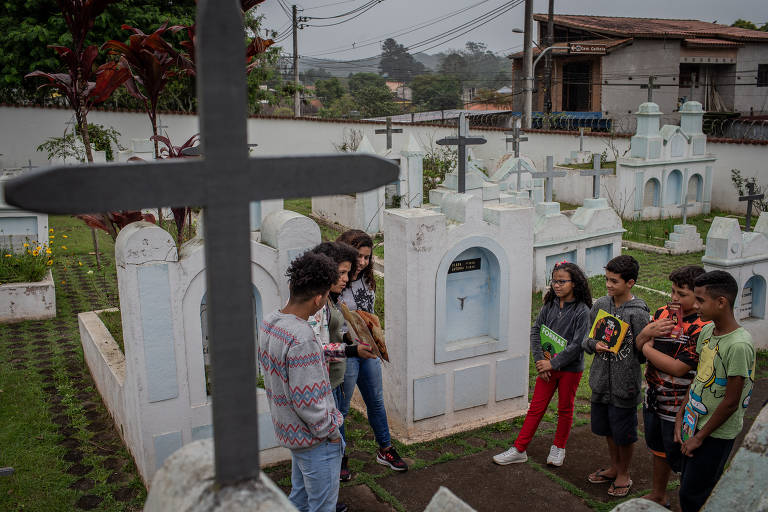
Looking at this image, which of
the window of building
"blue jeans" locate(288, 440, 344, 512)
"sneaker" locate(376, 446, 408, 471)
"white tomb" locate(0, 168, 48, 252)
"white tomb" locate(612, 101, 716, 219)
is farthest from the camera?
the window of building

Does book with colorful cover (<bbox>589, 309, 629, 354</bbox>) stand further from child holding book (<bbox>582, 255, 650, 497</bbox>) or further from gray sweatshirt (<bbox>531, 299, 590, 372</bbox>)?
gray sweatshirt (<bbox>531, 299, 590, 372</bbox>)

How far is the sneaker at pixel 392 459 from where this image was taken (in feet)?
16.8

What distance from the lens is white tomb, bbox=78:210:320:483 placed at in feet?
14.9

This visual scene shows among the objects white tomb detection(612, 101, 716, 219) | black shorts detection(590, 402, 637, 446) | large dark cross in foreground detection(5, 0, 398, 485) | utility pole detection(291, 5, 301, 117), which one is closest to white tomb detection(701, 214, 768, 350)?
black shorts detection(590, 402, 637, 446)

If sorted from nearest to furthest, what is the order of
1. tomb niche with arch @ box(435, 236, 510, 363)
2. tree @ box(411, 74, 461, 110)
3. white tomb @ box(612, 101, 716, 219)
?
tomb niche with arch @ box(435, 236, 510, 363), white tomb @ box(612, 101, 716, 219), tree @ box(411, 74, 461, 110)

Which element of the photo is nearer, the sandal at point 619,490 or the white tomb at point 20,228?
the sandal at point 619,490

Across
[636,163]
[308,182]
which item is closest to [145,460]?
[308,182]

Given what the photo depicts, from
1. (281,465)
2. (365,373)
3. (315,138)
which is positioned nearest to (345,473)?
(281,465)

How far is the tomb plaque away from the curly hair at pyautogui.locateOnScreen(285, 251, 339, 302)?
251 cm

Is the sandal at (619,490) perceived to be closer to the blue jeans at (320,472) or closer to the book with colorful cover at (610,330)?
the book with colorful cover at (610,330)

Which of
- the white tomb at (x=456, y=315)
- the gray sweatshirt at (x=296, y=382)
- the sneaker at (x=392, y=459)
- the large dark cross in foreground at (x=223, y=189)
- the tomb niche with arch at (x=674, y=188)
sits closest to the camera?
the large dark cross in foreground at (x=223, y=189)

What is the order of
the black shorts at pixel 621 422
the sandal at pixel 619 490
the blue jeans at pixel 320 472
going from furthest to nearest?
the sandal at pixel 619 490
the black shorts at pixel 621 422
the blue jeans at pixel 320 472

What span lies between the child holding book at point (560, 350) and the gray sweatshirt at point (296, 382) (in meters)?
2.06

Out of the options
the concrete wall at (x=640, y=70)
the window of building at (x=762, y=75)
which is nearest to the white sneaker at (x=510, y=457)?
the concrete wall at (x=640, y=70)
